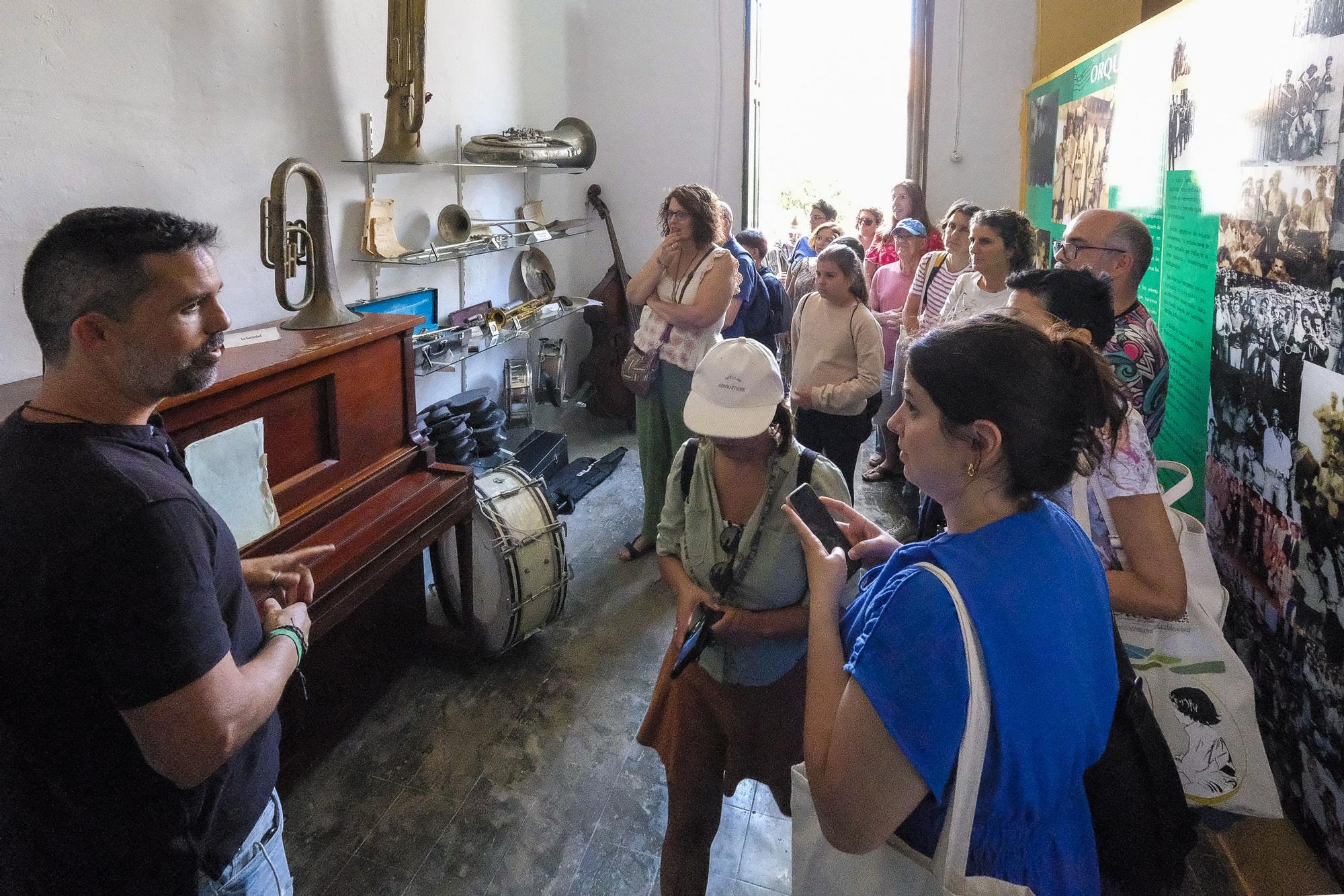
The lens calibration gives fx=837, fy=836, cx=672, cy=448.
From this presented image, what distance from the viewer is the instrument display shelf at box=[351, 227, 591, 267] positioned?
3848 millimetres

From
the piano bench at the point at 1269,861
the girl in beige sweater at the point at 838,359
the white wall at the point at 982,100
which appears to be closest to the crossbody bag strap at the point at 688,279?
the girl in beige sweater at the point at 838,359

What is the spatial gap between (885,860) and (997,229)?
271cm

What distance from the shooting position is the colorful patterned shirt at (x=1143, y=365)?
82.1 inches

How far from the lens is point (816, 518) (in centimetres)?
141

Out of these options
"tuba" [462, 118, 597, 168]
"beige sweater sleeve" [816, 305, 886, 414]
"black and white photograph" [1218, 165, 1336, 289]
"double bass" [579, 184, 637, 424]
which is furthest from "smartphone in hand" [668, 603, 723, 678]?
"double bass" [579, 184, 637, 424]

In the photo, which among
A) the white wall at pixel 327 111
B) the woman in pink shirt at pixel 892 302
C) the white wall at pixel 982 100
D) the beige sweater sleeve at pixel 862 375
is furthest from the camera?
the white wall at pixel 982 100

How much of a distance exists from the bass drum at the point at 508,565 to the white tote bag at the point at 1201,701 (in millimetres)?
1928

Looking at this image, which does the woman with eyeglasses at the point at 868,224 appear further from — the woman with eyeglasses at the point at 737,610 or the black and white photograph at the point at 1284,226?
the woman with eyeglasses at the point at 737,610

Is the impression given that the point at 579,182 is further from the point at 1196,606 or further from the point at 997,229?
the point at 1196,606

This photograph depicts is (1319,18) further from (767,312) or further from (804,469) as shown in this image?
(767,312)

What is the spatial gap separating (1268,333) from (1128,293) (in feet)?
1.14

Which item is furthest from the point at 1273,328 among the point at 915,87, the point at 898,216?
the point at 915,87

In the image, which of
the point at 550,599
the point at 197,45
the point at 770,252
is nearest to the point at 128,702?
the point at 550,599

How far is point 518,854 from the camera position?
7.36 feet
